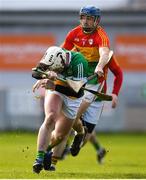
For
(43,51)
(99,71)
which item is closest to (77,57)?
(99,71)

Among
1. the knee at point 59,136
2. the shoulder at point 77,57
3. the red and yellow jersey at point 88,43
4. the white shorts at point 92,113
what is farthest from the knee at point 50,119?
the white shorts at point 92,113

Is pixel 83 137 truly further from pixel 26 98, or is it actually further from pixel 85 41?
pixel 26 98

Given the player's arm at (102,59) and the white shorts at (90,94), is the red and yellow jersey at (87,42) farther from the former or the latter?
the white shorts at (90,94)

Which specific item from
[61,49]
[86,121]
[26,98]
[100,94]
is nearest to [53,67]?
[61,49]

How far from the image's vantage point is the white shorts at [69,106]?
16.4 m

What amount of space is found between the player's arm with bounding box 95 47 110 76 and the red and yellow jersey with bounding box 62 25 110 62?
18 centimetres

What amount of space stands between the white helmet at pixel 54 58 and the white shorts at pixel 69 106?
0.44 m

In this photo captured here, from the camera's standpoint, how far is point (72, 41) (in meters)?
17.7

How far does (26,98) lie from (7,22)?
3.37 meters

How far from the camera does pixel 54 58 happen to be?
1603 centimetres

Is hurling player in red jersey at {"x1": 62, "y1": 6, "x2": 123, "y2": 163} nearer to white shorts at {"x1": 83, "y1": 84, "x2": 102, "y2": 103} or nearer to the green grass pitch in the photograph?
white shorts at {"x1": 83, "y1": 84, "x2": 102, "y2": 103}

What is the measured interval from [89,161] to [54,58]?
25.1 ft

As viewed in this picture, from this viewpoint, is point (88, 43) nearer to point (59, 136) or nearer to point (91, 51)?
point (91, 51)

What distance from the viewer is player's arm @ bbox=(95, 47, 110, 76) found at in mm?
16938
